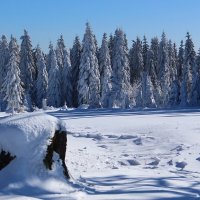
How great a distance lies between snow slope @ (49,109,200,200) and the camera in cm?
887

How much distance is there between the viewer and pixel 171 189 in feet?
29.6

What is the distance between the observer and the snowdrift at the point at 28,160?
8469 millimetres

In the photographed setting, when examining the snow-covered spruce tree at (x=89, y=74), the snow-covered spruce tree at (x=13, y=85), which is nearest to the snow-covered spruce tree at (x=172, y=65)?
the snow-covered spruce tree at (x=89, y=74)

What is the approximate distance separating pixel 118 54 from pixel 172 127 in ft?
134

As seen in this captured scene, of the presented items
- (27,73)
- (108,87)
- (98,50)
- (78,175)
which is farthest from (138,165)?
(98,50)

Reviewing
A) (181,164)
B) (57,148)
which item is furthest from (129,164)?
(57,148)

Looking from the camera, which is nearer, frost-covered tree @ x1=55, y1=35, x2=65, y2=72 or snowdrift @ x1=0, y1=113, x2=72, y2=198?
snowdrift @ x1=0, y1=113, x2=72, y2=198

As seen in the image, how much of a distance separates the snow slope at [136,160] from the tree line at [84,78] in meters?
30.5

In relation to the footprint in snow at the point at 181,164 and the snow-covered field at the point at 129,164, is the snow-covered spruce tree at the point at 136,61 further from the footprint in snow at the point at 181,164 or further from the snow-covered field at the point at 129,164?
the footprint in snow at the point at 181,164

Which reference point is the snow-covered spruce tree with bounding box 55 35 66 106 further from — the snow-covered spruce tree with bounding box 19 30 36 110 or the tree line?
the snow-covered spruce tree with bounding box 19 30 36 110

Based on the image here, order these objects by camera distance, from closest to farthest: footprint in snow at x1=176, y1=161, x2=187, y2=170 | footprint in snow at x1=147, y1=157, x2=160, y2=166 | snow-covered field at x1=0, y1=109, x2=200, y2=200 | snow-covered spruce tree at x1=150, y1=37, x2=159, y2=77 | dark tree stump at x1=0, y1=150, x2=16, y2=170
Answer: snow-covered field at x1=0, y1=109, x2=200, y2=200, dark tree stump at x1=0, y1=150, x2=16, y2=170, footprint in snow at x1=176, y1=161, x2=187, y2=170, footprint in snow at x1=147, y1=157, x2=160, y2=166, snow-covered spruce tree at x1=150, y1=37, x2=159, y2=77

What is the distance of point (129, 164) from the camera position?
1354 cm

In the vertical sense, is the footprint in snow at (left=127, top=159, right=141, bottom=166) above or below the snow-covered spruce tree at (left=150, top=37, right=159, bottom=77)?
below

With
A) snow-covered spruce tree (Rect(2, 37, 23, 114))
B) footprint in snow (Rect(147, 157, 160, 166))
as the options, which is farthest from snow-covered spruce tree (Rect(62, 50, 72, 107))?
footprint in snow (Rect(147, 157, 160, 166))
